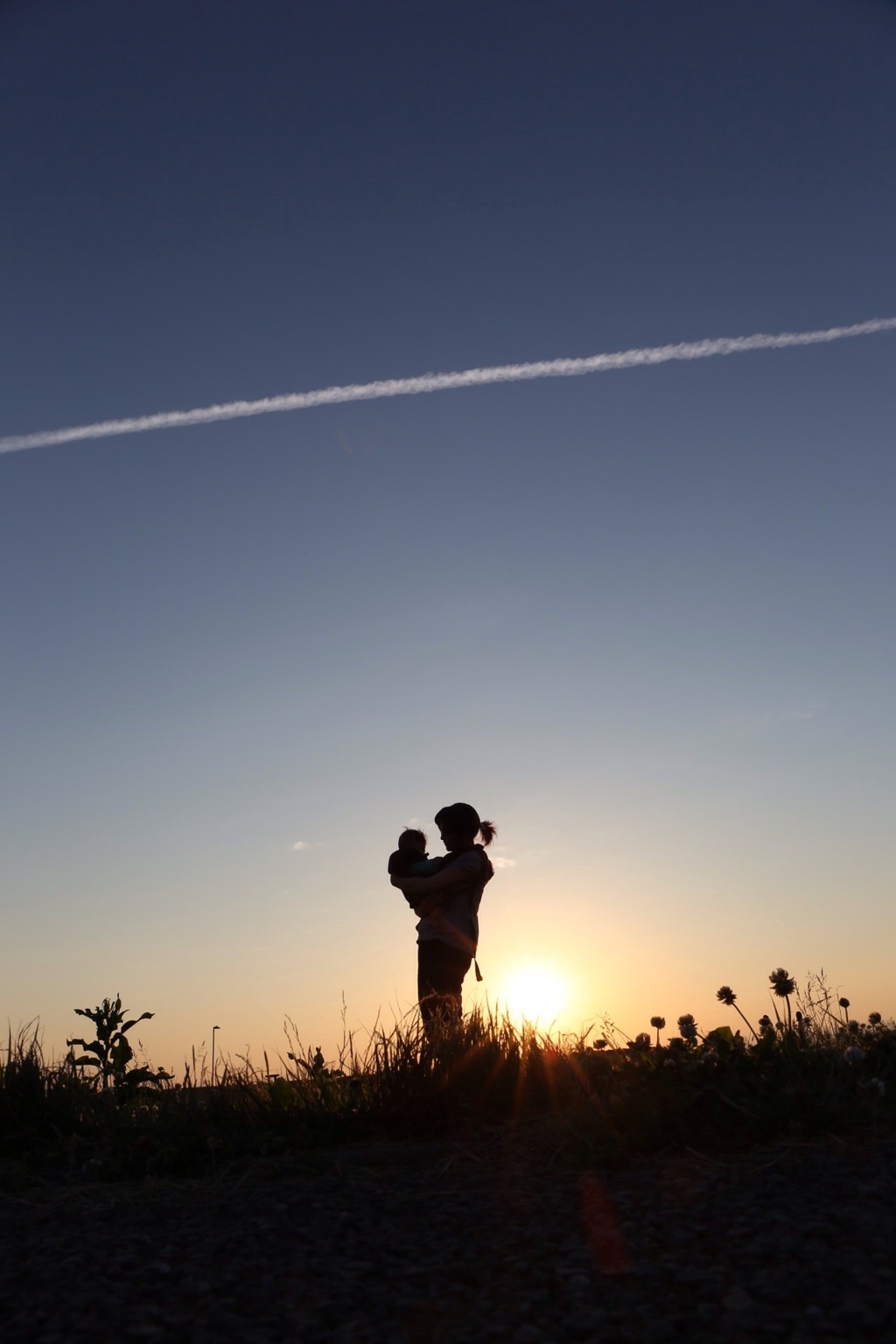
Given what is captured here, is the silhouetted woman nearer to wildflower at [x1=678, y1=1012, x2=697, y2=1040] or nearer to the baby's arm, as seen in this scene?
the baby's arm

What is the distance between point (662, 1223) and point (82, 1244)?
5.49 ft

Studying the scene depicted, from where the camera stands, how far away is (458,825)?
25.4ft

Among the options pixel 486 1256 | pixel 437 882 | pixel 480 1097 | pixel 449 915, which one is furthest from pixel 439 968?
pixel 486 1256

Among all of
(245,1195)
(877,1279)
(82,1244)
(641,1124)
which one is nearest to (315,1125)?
(245,1195)

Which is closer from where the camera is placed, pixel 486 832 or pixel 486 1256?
pixel 486 1256

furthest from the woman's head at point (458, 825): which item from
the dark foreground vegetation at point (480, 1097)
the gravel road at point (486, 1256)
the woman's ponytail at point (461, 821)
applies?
the gravel road at point (486, 1256)

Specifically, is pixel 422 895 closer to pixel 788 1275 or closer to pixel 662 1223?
pixel 662 1223

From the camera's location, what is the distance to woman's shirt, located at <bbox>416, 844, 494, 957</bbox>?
745 centimetres

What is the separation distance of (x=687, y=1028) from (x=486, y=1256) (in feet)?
7.85

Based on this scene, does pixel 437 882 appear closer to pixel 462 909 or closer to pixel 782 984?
pixel 462 909

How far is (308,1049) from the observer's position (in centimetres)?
581

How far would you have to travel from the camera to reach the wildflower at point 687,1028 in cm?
488

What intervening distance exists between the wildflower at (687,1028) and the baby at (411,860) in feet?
9.17

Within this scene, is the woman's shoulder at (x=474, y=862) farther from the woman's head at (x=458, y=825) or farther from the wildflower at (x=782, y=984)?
the wildflower at (x=782, y=984)
